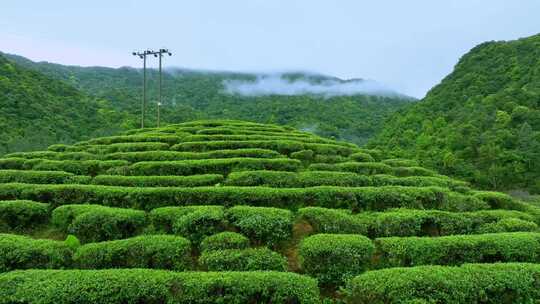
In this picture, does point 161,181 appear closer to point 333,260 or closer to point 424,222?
point 333,260

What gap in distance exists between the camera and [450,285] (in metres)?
5.94

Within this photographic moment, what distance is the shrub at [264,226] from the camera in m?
8.05

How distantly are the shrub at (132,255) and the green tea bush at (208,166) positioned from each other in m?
5.60

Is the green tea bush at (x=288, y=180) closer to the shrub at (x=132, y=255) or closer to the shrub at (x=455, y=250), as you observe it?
the shrub at (x=455, y=250)

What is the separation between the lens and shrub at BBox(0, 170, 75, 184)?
39.0 feet

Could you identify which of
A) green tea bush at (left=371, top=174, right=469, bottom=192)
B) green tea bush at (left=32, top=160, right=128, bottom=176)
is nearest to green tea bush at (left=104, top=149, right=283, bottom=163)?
green tea bush at (left=32, top=160, right=128, bottom=176)

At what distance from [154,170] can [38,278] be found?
686 centimetres

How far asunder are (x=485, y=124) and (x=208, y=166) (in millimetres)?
31402

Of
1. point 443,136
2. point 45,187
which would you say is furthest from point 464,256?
point 443,136

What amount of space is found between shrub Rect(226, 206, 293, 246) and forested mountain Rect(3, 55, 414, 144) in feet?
99.8

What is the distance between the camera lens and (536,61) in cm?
3750

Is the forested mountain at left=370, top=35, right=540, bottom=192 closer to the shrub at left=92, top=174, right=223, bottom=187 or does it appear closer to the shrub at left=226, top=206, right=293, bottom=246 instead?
the shrub at left=92, top=174, right=223, bottom=187

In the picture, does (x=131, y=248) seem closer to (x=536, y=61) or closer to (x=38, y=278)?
(x=38, y=278)

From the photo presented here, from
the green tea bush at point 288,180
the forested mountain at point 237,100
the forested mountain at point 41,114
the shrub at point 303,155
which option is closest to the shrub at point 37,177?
the green tea bush at point 288,180
